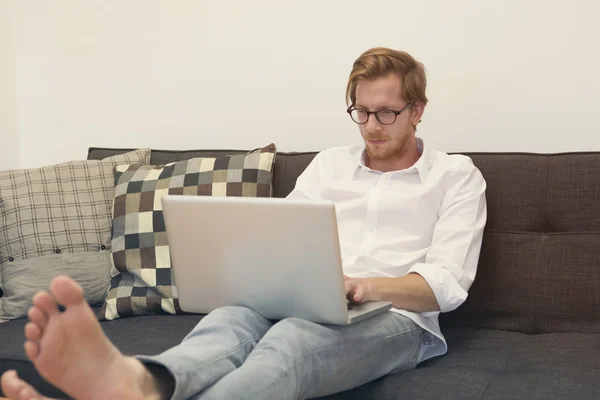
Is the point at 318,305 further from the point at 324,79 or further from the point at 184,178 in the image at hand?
the point at 324,79

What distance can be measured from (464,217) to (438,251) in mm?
111

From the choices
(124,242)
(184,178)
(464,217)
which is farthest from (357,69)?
(124,242)

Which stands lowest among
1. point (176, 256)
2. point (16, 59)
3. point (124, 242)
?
point (124, 242)

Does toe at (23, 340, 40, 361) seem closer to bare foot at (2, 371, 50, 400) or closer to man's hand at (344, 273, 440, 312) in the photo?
bare foot at (2, 371, 50, 400)

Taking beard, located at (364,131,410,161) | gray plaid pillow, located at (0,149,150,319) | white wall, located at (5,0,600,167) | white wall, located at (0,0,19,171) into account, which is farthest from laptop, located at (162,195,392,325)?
white wall, located at (0,0,19,171)

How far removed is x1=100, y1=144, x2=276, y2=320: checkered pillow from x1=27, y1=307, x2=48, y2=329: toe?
94 centimetres

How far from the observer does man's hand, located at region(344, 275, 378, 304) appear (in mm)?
1698

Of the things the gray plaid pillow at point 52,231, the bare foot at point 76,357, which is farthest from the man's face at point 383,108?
the bare foot at point 76,357

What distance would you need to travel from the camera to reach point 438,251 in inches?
75.8

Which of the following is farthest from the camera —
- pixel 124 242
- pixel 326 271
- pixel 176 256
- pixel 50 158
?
pixel 50 158

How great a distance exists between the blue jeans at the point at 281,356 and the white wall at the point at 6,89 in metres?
1.98

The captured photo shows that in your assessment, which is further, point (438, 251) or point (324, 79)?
point (324, 79)

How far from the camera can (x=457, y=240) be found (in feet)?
6.32

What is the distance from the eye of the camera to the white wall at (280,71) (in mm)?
2330
